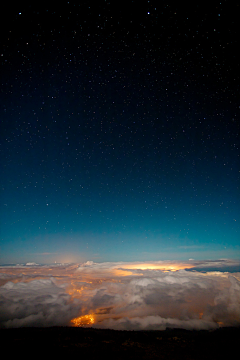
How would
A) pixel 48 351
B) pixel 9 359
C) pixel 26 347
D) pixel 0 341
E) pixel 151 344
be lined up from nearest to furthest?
pixel 9 359 < pixel 48 351 < pixel 26 347 < pixel 0 341 < pixel 151 344

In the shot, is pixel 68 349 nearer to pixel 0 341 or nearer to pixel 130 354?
pixel 130 354

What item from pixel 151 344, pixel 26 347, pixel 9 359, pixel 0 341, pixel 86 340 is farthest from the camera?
pixel 86 340

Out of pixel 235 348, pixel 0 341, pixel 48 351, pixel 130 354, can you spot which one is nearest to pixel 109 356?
pixel 130 354

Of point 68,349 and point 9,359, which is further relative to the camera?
point 68,349

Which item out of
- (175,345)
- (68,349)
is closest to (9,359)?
(68,349)

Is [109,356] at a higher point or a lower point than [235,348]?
higher

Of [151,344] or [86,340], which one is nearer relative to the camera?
[151,344]

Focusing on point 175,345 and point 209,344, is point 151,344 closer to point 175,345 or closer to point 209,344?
point 175,345

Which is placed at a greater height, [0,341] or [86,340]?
[0,341]

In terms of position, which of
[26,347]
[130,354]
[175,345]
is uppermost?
[26,347]
